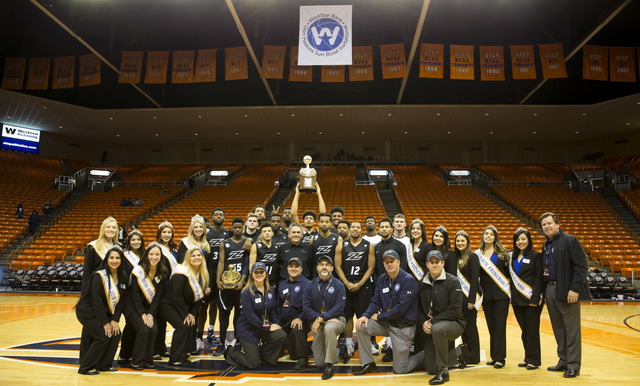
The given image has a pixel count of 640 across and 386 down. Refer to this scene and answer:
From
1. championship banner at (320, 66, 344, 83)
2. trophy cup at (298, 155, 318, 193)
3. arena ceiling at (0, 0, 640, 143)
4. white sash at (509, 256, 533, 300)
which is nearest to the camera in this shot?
white sash at (509, 256, 533, 300)

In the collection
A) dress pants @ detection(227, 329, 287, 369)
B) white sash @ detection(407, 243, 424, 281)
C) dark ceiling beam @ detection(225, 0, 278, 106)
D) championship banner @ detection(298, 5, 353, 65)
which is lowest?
dress pants @ detection(227, 329, 287, 369)

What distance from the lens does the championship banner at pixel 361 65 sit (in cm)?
1327

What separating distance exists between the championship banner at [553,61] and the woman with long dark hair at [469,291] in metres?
11.0

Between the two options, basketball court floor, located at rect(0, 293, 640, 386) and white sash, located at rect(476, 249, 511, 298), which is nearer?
basketball court floor, located at rect(0, 293, 640, 386)

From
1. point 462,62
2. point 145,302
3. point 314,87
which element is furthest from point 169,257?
point 314,87

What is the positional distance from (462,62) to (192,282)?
1143 centimetres

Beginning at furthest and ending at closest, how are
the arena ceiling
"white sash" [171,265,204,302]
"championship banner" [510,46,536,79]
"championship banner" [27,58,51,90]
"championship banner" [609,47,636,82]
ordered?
"championship banner" [27,58,51,90]
the arena ceiling
"championship banner" [510,46,536,79]
"championship banner" [609,47,636,82]
"white sash" [171,265,204,302]

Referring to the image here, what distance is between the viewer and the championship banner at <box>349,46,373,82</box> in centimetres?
1327

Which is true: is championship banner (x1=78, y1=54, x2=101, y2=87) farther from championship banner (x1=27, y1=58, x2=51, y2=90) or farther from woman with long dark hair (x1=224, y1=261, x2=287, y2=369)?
woman with long dark hair (x1=224, y1=261, x2=287, y2=369)

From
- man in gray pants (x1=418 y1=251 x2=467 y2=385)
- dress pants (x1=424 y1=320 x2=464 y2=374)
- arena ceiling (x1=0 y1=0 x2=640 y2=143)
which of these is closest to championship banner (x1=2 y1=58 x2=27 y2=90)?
arena ceiling (x1=0 y1=0 x2=640 y2=143)

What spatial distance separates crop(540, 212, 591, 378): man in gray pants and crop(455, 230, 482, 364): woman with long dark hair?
71cm

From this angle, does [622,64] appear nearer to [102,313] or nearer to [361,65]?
[361,65]

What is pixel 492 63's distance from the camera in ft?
43.1

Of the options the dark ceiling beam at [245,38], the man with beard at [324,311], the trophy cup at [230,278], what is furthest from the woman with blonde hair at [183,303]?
the dark ceiling beam at [245,38]
